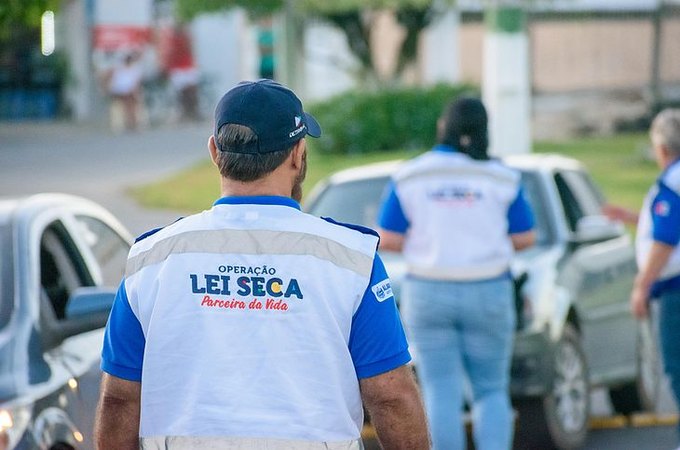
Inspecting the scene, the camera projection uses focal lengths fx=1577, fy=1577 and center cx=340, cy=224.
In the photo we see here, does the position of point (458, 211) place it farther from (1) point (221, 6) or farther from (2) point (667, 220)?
(1) point (221, 6)

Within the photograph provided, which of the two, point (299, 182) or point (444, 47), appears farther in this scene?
point (444, 47)

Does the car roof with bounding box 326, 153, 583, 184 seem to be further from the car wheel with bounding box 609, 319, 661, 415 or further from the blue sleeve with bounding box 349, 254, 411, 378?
the blue sleeve with bounding box 349, 254, 411, 378

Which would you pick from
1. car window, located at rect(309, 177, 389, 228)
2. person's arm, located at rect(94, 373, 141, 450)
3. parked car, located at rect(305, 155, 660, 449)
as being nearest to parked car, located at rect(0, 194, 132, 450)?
person's arm, located at rect(94, 373, 141, 450)

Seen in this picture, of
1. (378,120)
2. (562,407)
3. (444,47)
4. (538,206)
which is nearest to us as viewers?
(562,407)

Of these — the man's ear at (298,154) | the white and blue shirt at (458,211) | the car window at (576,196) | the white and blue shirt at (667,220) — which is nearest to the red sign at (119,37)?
the car window at (576,196)

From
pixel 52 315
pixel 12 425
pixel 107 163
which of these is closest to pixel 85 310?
pixel 52 315

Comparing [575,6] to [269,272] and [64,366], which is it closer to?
[64,366]

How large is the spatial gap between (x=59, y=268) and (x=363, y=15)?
2082 centimetres

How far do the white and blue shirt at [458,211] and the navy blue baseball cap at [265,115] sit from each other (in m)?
3.30

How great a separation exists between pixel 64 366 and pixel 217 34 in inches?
1242

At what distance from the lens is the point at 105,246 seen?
21.6ft

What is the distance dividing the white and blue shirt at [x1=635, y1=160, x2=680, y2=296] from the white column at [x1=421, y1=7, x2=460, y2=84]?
70.0ft

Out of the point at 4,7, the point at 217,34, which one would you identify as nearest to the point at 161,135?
the point at 217,34

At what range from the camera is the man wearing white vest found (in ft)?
10.8
